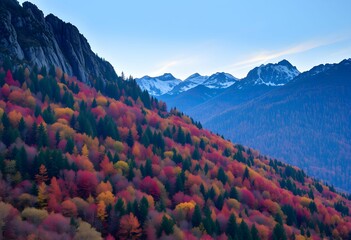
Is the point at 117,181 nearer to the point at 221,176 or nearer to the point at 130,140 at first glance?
the point at 130,140

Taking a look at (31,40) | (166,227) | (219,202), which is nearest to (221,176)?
(219,202)

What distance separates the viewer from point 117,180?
331 ft

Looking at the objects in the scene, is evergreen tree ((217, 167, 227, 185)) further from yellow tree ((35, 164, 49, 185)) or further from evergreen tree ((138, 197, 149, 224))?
yellow tree ((35, 164, 49, 185))

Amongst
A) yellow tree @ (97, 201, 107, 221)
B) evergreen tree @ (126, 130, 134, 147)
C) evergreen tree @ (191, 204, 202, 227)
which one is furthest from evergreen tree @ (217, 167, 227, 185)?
yellow tree @ (97, 201, 107, 221)

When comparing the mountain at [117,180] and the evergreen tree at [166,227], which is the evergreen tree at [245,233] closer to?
the mountain at [117,180]

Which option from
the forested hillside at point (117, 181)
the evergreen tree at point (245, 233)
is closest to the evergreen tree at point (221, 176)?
the forested hillside at point (117, 181)

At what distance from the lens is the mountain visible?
77.1 m

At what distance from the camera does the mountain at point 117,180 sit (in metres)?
77.1

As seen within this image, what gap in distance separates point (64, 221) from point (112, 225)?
42.1 feet

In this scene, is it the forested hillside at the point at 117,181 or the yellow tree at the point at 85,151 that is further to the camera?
the yellow tree at the point at 85,151

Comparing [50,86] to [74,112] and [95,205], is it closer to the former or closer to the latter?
[74,112]

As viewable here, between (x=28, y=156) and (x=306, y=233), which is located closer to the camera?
(x=28, y=156)

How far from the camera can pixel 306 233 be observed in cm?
11306

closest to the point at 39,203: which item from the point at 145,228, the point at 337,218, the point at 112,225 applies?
the point at 112,225
